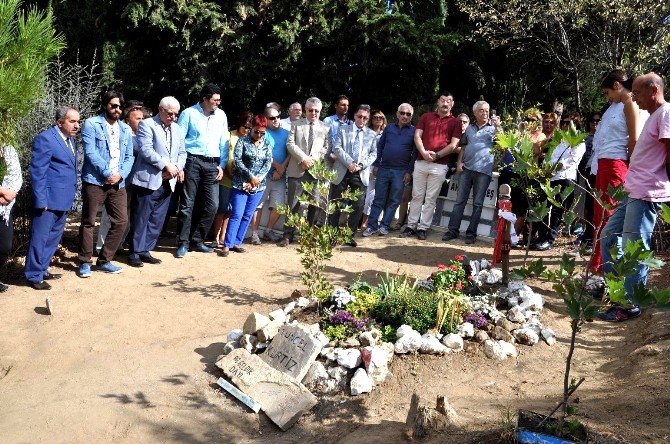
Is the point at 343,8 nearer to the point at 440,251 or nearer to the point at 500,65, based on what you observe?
the point at 500,65

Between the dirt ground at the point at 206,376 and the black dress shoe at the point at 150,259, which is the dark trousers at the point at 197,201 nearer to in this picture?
the black dress shoe at the point at 150,259

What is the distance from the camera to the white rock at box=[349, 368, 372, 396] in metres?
4.84

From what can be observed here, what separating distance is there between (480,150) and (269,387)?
546 cm

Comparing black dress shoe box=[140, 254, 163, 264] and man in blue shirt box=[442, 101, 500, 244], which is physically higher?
man in blue shirt box=[442, 101, 500, 244]

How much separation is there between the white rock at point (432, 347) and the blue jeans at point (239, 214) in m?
3.66

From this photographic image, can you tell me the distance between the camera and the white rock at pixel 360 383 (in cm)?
484

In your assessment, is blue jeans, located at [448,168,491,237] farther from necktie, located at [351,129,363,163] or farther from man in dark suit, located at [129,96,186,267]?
man in dark suit, located at [129,96,186,267]

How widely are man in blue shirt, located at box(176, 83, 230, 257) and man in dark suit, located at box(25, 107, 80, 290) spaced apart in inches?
58.3

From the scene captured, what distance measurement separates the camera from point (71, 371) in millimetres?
5242

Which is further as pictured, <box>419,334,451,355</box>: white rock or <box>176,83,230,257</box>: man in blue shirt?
<box>176,83,230,257</box>: man in blue shirt

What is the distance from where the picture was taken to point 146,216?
7742 mm

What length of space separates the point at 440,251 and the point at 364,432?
4.60m

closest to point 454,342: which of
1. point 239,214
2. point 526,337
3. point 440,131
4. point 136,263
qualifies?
point 526,337

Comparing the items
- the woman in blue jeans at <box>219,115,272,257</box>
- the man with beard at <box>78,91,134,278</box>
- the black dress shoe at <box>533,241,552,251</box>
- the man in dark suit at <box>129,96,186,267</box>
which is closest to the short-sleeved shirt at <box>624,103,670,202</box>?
the black dress shoe at <box>533,241,552,251</box>
